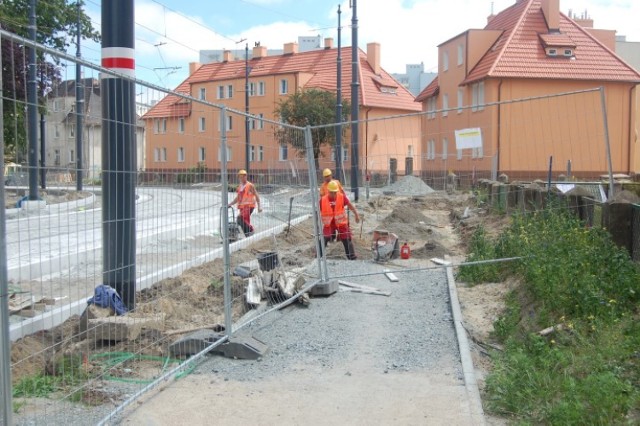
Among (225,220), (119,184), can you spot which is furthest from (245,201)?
(119,184)

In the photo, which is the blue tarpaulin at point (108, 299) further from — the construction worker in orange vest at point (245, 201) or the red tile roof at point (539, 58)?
the red tile roof at point (539, 58)

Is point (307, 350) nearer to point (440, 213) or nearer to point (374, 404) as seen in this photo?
point (374, 404)

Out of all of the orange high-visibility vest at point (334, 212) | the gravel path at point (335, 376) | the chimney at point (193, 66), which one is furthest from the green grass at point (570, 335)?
the chimney at point (193, 66)

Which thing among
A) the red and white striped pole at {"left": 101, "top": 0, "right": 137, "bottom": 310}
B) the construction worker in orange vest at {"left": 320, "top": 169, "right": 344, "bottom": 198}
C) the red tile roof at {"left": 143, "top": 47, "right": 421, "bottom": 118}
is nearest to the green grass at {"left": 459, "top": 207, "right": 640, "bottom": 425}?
the red and white striped pole at {"left": 101, "top": 0, "right": 137, "bottom": 310}

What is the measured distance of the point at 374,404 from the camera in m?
5.56

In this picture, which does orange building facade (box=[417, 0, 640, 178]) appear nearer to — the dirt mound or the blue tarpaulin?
the dirt mound

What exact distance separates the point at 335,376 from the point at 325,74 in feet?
192

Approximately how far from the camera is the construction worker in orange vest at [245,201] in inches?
347

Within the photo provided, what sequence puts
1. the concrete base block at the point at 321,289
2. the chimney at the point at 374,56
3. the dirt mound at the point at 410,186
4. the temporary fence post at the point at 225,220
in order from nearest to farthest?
the temporary fence post at the point at 225,220 < the concrete base block at the point at 321,289 < the dirt mound at the point at 410,186 < the chimney at the point at 374,56

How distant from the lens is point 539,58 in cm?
4538

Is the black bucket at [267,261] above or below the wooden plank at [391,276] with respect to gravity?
above

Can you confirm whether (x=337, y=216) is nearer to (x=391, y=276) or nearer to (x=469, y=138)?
(x=391, y=276)

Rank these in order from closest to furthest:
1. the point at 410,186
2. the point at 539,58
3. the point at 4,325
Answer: the point at 4,325, the point at 410,186, the point at 539,58

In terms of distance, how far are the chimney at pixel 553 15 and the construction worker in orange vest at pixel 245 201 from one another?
133 ft
